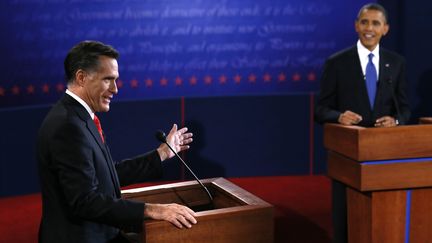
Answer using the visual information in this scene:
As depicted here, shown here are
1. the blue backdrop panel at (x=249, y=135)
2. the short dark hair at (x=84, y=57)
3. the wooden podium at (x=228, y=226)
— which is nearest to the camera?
the wooden podium at (x=228, y=226)

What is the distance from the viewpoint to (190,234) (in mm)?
2016

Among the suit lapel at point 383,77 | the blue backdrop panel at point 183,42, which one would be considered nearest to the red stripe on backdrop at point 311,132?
the blue backdrop panel at point 183,42

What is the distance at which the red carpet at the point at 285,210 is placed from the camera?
13.6 ft

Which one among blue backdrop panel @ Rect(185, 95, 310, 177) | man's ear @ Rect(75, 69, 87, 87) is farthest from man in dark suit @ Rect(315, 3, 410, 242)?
blue backdrop panel @ Rect(185, 95, 310, 177)

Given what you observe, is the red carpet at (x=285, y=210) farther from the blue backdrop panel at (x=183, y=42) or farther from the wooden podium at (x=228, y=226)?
the wooden podium at (x=228, y=226)

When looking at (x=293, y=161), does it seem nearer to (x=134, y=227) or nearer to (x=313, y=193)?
(x=313, y=193)

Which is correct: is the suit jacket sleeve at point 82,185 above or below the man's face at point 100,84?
below

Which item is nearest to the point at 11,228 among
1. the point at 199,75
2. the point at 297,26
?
the point at 199,75

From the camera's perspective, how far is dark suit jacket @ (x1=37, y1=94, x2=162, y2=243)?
80.0 inches

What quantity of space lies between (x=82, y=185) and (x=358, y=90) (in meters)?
1.79

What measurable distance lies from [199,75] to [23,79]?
5.71ft

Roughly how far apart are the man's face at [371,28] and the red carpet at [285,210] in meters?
1.42

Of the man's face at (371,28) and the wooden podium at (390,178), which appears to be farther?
the man's face at (371,28)

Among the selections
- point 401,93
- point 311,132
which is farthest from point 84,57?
point 311,132
